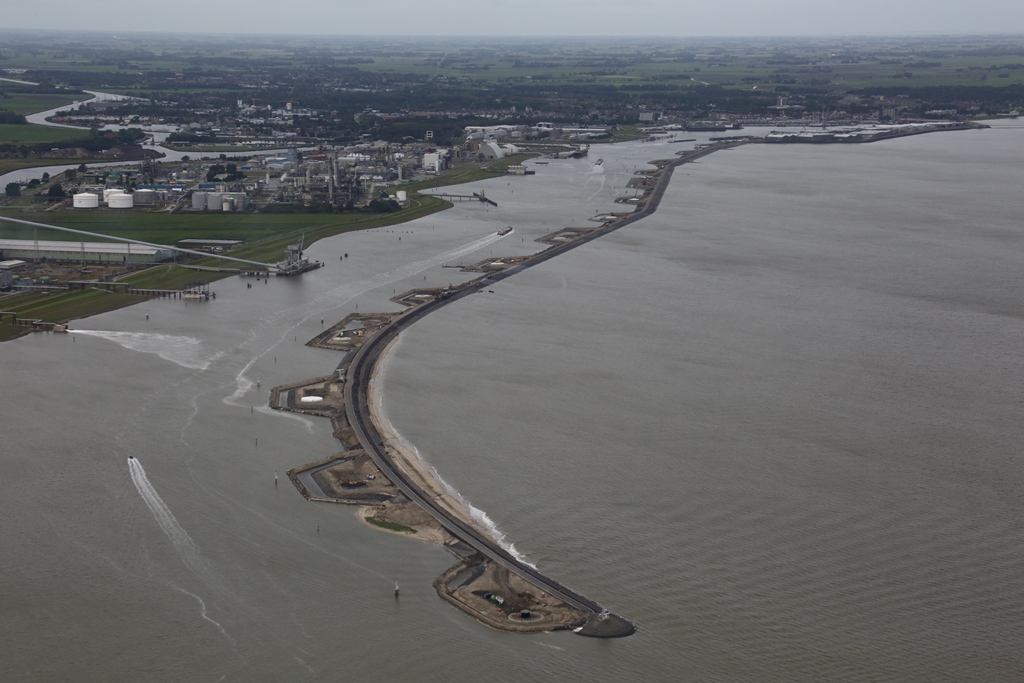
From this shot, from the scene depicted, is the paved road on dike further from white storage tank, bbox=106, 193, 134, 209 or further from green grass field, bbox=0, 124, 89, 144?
green grass field, bbox=0, 124, 89, 144

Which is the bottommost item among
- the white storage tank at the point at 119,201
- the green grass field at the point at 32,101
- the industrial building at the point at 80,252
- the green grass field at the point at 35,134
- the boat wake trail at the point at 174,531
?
the boat wake trail at the point at 174,531

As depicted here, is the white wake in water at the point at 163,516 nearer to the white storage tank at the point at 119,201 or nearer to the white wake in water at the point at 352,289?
the white wake in water at the point at 352,289

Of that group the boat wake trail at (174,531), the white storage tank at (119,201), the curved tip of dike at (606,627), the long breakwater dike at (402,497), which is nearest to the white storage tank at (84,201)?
the white storage tank at (119,201)

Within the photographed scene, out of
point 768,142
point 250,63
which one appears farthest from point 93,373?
point 250,63

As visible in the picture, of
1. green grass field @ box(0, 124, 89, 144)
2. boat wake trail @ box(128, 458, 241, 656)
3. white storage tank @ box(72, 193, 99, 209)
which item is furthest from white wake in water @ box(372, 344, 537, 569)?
green grass field @ box(0, 124, 89, 144)

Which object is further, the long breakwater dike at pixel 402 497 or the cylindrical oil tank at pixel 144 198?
Result: the cylindrical oil tank at pixel 144 198

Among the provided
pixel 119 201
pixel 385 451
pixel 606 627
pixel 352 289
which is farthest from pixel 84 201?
pixel 606 627
